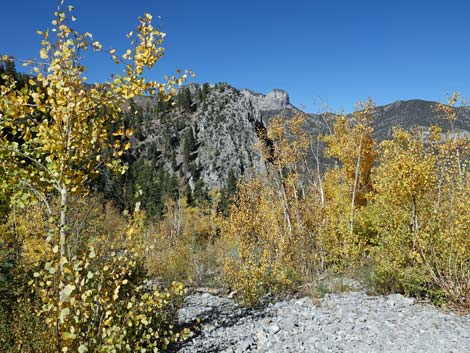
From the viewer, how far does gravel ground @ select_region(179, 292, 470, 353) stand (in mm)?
7148

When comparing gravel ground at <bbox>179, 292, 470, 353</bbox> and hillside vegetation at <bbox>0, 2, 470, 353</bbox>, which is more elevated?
hillside vegetation at <bbox>0, 2, 470, 353</bbox>

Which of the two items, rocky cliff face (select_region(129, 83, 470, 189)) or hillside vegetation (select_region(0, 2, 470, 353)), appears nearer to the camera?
hillside vegetation (select_region(0, 2, 470, 353))

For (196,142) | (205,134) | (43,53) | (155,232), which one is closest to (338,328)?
(43,53)

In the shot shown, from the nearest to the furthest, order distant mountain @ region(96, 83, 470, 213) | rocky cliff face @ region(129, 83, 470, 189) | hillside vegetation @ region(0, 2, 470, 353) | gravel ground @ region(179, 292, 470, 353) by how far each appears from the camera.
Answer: hillside vegetation @ region(0, 2, 470, 353) < gravel ground @ region(179, 292, 470, 353) < distant mountain @ region(96, 83, 470, 213) < rocky cliff face @ region(129, 83, 470, 189)

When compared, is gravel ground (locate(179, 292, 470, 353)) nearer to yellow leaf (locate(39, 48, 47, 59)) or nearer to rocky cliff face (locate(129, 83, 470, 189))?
yellow leaf (locate(39, 48, 47, 59))

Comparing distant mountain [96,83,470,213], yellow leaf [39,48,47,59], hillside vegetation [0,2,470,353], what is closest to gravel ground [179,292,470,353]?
hillside vegetation [0,2,470,353]

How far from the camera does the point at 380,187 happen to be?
416 inches

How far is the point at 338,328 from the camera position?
8.26 meters

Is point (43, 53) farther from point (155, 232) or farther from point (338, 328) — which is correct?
point (155, 232)

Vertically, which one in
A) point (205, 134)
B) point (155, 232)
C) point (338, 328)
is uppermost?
point (205, 134)

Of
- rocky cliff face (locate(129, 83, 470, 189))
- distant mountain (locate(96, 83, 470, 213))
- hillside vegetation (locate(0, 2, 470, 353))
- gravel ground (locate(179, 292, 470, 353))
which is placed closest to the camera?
hillside vegetation (locate(0, 2, 470, 353))

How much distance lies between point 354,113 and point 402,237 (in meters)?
8.57

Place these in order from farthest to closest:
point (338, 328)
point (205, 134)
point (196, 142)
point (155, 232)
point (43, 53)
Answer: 1. point (205, 134)
2. point (196, 142)
3. point (155, 232)
4. point (338, 328)
5. point (43, 53)

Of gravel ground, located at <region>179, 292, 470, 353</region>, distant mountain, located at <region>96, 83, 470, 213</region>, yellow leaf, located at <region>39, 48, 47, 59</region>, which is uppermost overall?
distant mountain, located at <region>96, 83, 470, 213</region>
